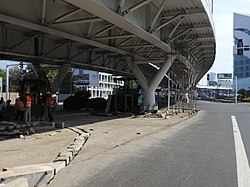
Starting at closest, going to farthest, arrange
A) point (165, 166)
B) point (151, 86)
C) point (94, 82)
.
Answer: point (165, 166)
point (151, 86)
point (94, 82)

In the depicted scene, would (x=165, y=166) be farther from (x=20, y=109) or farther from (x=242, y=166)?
(x=20, y=109)

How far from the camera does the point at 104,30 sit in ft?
67.4

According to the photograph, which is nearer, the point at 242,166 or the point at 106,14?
the point at 242,166

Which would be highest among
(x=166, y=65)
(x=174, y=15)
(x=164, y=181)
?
(x=174, y=15)

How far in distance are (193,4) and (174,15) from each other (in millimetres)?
1950

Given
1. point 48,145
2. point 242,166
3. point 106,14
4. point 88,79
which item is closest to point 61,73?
point 106,14

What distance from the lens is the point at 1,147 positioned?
11.3 meters

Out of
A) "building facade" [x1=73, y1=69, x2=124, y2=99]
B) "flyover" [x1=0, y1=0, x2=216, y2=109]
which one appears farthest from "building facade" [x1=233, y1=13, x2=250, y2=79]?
"flyover" [x1=0, y1=0, x2=216, y2=109]

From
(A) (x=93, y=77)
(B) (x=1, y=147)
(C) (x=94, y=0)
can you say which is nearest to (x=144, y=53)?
(C) (x=94, y=0)

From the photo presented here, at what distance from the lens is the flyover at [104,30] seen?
16000 mm

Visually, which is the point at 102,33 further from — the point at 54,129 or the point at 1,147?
the point at 1,147

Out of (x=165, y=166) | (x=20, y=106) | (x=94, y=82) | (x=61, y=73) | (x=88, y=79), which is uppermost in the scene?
(x=88, y=79)

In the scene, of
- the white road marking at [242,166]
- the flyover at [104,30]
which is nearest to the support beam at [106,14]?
the flyover at [104,30]

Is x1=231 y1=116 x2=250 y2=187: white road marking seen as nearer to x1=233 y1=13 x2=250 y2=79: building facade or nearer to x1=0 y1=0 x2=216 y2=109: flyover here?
x1=0 y1=0 x2=216 y2=109: flyover
